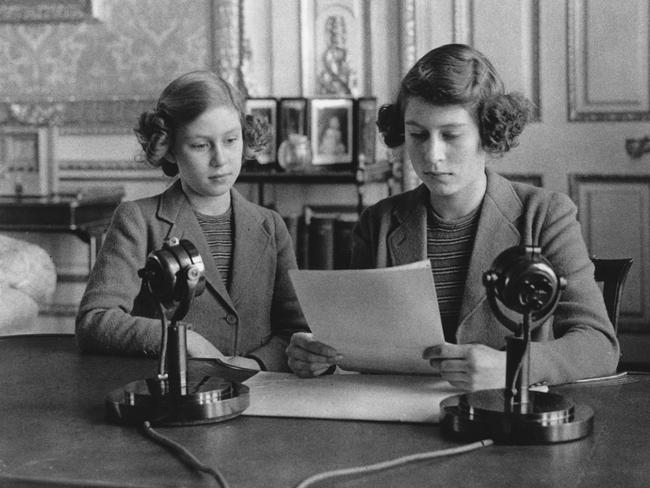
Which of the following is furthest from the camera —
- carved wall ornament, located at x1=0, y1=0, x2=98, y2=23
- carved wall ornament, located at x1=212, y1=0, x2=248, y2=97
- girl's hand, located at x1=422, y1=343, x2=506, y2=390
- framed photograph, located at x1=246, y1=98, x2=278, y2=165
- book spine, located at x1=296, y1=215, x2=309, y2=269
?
carved wall ornament, located at x1=0, y1=0, x2=98, y2=23

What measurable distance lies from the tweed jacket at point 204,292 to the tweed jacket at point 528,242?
0.98 ft

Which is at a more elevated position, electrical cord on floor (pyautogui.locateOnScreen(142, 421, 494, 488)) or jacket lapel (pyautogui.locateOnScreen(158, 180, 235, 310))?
jacket lapel (pyautogui.locateOnScreen(158, 180, 235, 310))

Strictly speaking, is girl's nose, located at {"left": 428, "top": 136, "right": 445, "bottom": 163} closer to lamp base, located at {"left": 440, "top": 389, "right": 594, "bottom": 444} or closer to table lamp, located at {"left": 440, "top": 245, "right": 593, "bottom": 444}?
table lamp, located at {"left": 440, "top": 245, "right": 593, "bottom": 444}

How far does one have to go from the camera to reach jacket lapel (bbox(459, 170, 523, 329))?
213cm

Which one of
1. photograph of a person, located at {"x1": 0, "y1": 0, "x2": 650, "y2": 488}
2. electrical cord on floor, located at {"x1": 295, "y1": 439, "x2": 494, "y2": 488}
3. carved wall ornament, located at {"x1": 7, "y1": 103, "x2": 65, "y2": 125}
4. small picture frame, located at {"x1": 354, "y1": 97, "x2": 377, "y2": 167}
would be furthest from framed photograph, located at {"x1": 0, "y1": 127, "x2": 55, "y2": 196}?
electrical cord on floor, located at {"x1": 295, "y1": 439, "x2": 494, "y2": 488}

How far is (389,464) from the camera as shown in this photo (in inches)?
53.1

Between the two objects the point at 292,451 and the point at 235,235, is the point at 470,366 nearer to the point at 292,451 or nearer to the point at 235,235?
the point at 292,451

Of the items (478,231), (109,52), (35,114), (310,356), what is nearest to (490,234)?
(478,231)

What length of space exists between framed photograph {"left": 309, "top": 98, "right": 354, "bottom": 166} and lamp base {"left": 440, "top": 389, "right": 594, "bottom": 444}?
3258mm

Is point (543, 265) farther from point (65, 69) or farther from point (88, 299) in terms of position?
point (65, 69)

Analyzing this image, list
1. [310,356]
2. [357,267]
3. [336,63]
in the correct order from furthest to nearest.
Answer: [336,63] < [357,267] < [310,356]

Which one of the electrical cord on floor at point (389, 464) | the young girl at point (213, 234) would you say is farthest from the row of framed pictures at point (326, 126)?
the electrical cord on floor at point (389, 464)

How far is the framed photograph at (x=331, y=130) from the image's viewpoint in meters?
4.73

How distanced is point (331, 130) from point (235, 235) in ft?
7.30
